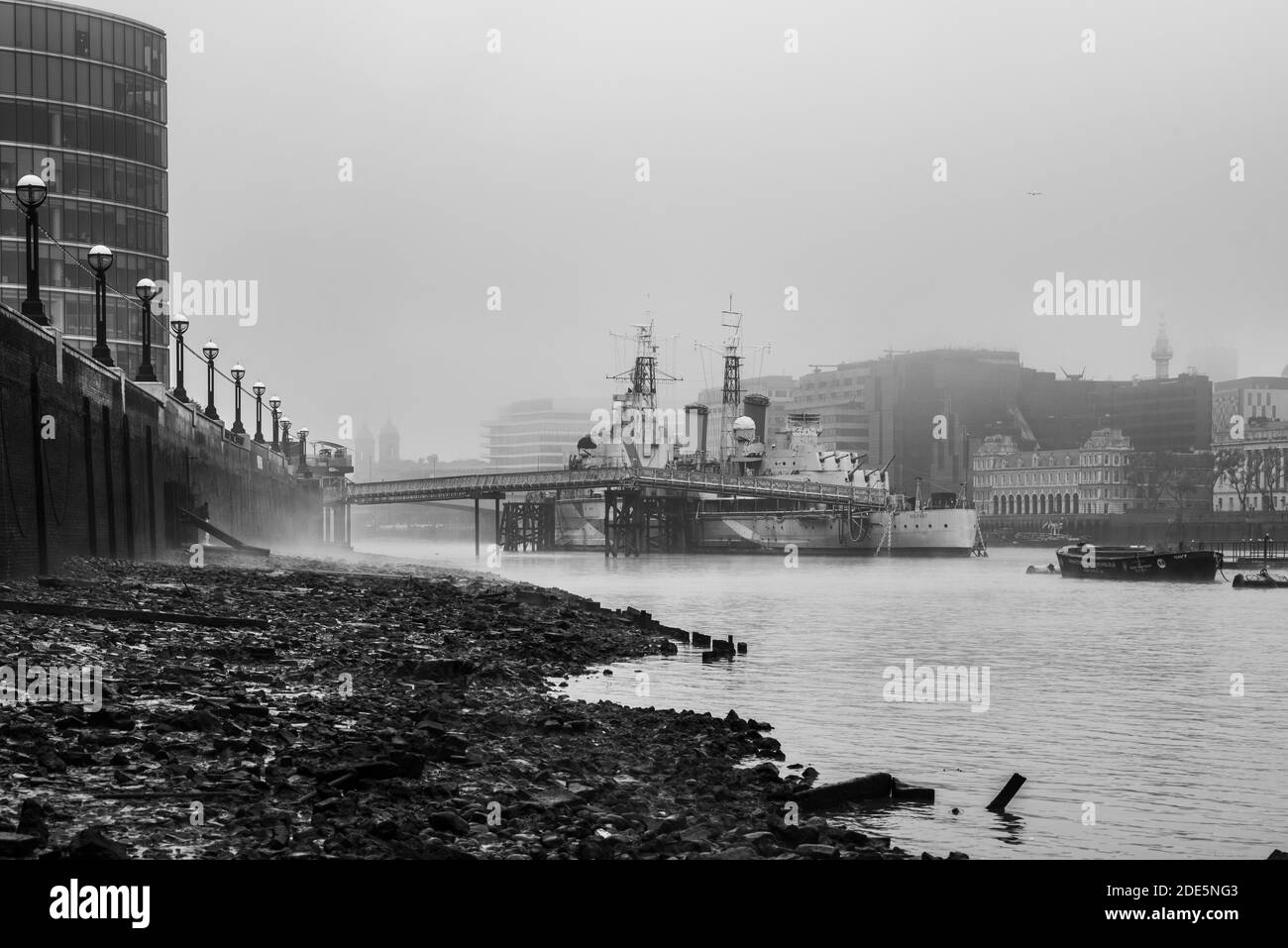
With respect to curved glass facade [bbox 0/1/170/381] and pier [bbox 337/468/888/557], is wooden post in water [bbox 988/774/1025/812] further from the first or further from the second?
pier [bbox 337/468/888/557]

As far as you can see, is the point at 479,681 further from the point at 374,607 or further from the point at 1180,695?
the point at 1180,695

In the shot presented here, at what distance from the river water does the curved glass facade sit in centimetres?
5216

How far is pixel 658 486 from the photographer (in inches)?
5792

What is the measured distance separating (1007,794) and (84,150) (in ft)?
307

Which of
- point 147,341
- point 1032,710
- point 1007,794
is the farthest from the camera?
point 147,341

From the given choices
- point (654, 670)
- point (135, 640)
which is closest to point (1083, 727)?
point (654, 670)

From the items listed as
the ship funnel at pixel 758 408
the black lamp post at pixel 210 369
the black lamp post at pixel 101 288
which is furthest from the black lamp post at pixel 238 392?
the ship funnel at pixel 758 408

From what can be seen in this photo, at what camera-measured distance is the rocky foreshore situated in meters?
11.5

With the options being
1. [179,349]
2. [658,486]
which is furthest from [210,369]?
[658,486]

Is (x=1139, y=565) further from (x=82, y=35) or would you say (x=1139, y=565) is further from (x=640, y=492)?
(x=82, y=35)

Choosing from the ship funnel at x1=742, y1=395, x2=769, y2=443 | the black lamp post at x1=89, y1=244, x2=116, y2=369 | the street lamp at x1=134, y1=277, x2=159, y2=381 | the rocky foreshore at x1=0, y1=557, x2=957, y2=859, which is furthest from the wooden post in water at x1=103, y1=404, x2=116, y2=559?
the ship funnel at x1=742, y1=395, x2=769, y2=443

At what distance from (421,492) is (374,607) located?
121m

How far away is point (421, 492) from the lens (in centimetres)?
15425

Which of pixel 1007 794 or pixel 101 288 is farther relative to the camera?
pixel 101 288
